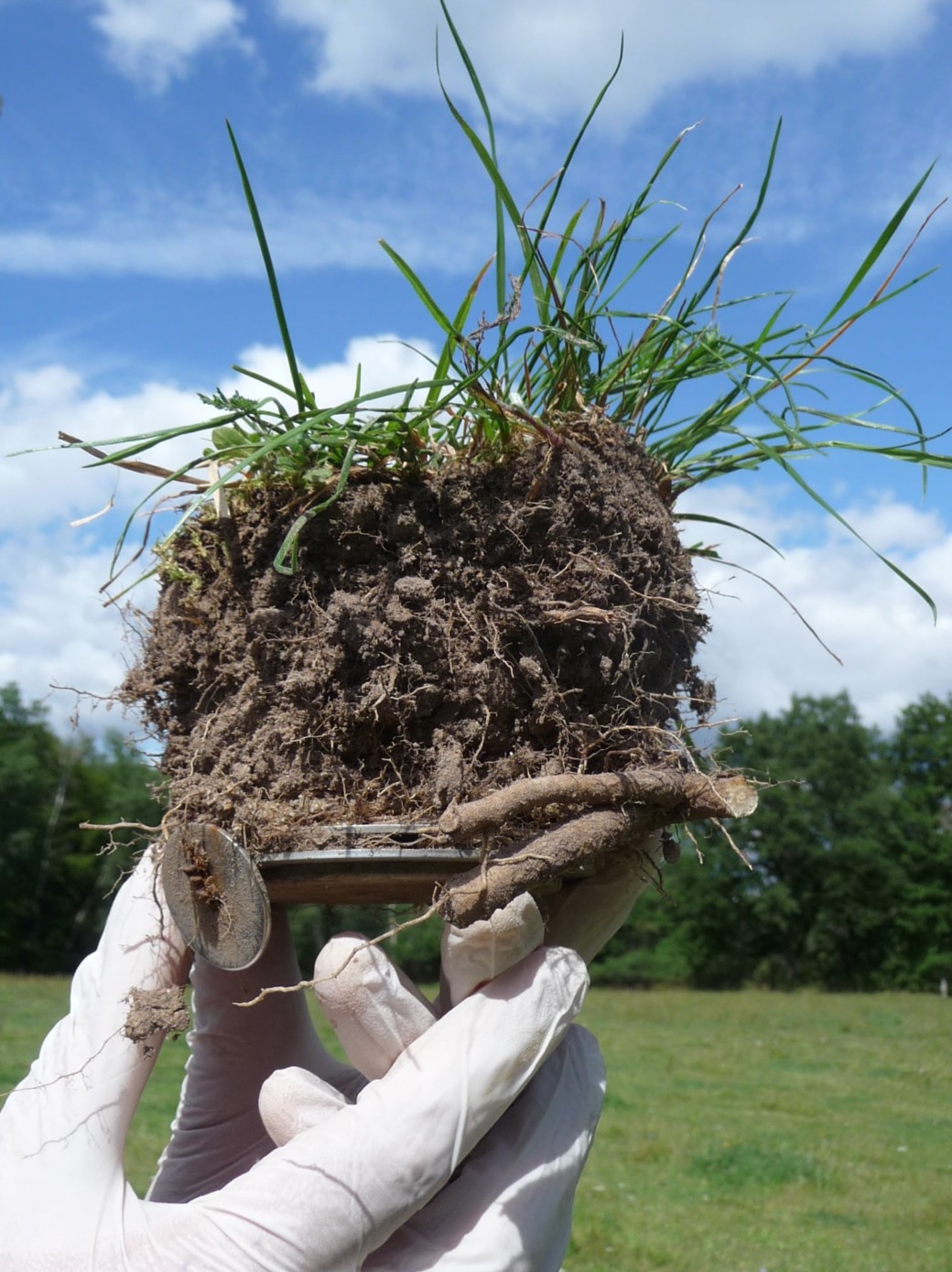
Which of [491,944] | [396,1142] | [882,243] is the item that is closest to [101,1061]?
[396,1142]

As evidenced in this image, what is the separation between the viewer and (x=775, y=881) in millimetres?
36125

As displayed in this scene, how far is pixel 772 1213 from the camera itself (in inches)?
306

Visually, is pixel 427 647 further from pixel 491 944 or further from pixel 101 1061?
pixel 101 1061

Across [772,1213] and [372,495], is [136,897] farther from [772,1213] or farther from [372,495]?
[772,1213]

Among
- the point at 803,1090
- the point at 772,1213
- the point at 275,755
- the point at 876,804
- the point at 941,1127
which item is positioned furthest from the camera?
the point at 876,804

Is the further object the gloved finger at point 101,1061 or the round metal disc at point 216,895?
the gloved finger at point 101,1061

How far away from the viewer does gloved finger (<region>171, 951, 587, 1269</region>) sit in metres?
1.77

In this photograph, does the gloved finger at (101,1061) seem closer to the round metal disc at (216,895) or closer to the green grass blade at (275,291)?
the round metal disc at (216,895)

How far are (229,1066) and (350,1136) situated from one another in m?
0.64

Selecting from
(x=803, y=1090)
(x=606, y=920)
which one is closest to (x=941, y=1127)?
(x=803, y=1090)

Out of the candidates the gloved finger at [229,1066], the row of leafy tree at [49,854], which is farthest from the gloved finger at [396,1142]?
the row of leafy tree at [49,854]

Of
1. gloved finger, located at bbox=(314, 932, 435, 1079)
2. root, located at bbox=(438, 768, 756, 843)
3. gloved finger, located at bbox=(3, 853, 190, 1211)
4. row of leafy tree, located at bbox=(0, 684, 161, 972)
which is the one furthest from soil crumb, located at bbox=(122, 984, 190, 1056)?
row of leafy tree, located at bbox=(0, 684, 161, 972)

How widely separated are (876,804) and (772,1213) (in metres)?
30.9

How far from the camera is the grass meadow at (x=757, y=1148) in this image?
697 cm
